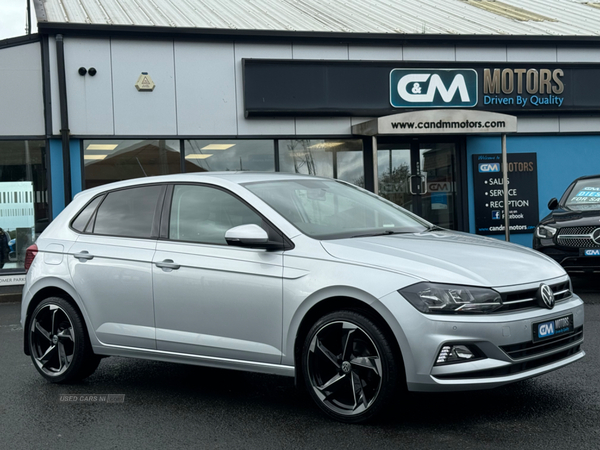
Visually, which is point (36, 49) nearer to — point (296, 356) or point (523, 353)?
point (296, 356)

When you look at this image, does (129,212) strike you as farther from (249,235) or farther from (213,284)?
(249,235)

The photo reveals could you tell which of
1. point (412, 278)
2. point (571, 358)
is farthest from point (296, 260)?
point (571, 358)

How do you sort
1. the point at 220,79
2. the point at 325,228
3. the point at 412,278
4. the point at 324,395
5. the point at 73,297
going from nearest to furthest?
1. the point at 412,278
2. the point at 324,395
3. the point at 325,228
4. the point at 73,297
5. the point at 220,79

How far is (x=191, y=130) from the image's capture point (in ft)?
45.4

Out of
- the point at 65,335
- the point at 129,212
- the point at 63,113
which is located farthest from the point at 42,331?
the point at 63,113

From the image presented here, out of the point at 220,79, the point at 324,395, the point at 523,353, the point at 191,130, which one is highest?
the point at 220,79

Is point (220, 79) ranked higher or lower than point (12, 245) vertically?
higher

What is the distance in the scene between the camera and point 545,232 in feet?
34.0

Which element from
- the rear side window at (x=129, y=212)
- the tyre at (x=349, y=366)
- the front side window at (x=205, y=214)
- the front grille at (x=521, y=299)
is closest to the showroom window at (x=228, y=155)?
the rear side window at (x=129, y=212)

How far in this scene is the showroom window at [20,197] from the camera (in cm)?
1304

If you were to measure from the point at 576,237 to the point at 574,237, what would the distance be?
3cm

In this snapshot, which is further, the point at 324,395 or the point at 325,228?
the point at 325,228

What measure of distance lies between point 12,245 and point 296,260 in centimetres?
1000

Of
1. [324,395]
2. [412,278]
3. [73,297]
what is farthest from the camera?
[73,297]
